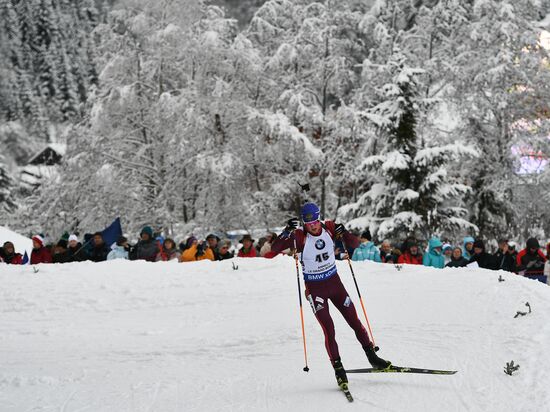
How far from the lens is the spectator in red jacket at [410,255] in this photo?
11.6 metres

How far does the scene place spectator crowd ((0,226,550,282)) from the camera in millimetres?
10852

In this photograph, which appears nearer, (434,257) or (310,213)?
(310,213)

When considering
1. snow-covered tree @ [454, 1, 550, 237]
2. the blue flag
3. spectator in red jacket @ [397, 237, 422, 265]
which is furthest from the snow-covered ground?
snow-covered tree @ [454, 1, 550, 237]

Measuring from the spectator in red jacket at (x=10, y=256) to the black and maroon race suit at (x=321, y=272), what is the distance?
8481 mm

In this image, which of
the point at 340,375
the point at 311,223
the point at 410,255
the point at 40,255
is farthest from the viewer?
the point at 40,255

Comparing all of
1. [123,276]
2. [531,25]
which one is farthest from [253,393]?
[531,25]

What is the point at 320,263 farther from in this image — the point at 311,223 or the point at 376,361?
the point at 376,361

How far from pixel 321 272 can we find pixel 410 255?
5873 millimetres

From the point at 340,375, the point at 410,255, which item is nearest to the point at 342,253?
the point at 410,255

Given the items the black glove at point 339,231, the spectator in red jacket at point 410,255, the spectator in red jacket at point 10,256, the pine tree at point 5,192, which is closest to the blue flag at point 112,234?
the spectator in red jacket at point 10,256

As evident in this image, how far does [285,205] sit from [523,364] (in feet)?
53.6

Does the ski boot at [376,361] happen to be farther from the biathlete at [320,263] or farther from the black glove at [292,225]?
the black glove at [292,225]

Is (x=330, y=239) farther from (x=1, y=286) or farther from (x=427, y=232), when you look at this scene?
(x=427, y=232)

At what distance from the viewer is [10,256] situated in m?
12.5
